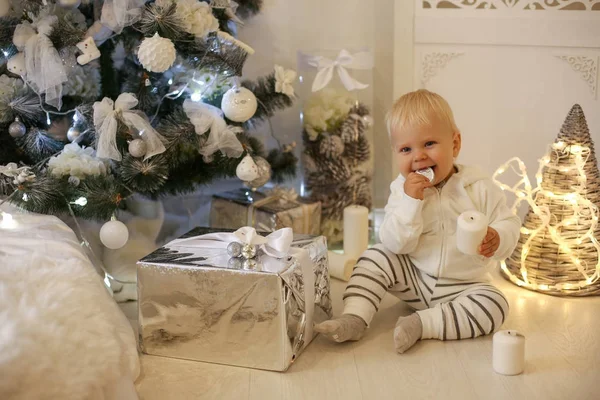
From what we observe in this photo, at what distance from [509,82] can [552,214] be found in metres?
0.53

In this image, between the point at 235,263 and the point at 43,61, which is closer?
the point at 235,263

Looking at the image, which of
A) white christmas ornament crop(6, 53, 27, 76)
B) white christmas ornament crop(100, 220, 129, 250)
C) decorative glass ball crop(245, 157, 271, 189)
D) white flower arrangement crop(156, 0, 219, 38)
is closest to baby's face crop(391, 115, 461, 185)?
decorative glass ball crop(245, 157, 271, 189)

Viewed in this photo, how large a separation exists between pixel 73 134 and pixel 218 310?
0.61 metres

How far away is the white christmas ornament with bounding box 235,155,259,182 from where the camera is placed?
1836 millimetres

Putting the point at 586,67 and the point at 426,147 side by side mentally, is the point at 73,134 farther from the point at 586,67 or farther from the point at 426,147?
the point at 586,67

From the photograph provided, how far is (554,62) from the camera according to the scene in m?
2.13

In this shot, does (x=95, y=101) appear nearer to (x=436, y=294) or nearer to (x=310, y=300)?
(x=310, y=300)

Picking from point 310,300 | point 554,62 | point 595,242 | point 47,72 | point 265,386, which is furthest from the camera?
point 554,62

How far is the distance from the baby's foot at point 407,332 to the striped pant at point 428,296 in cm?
2

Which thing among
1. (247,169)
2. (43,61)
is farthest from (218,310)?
(43,61)

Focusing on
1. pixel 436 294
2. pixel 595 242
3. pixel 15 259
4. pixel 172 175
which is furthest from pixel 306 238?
pixel 595 242

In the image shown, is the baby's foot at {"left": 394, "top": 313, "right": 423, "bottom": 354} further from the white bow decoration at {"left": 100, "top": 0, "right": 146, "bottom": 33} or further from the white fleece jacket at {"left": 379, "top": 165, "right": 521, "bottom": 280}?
the white bow decoration at {"left": 100, "top": 0, "right": 146, "bottom": 33}

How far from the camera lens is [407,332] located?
151 centimetres

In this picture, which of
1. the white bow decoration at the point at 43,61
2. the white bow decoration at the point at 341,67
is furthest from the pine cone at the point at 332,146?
the white bow decoration at the point at 43,61
